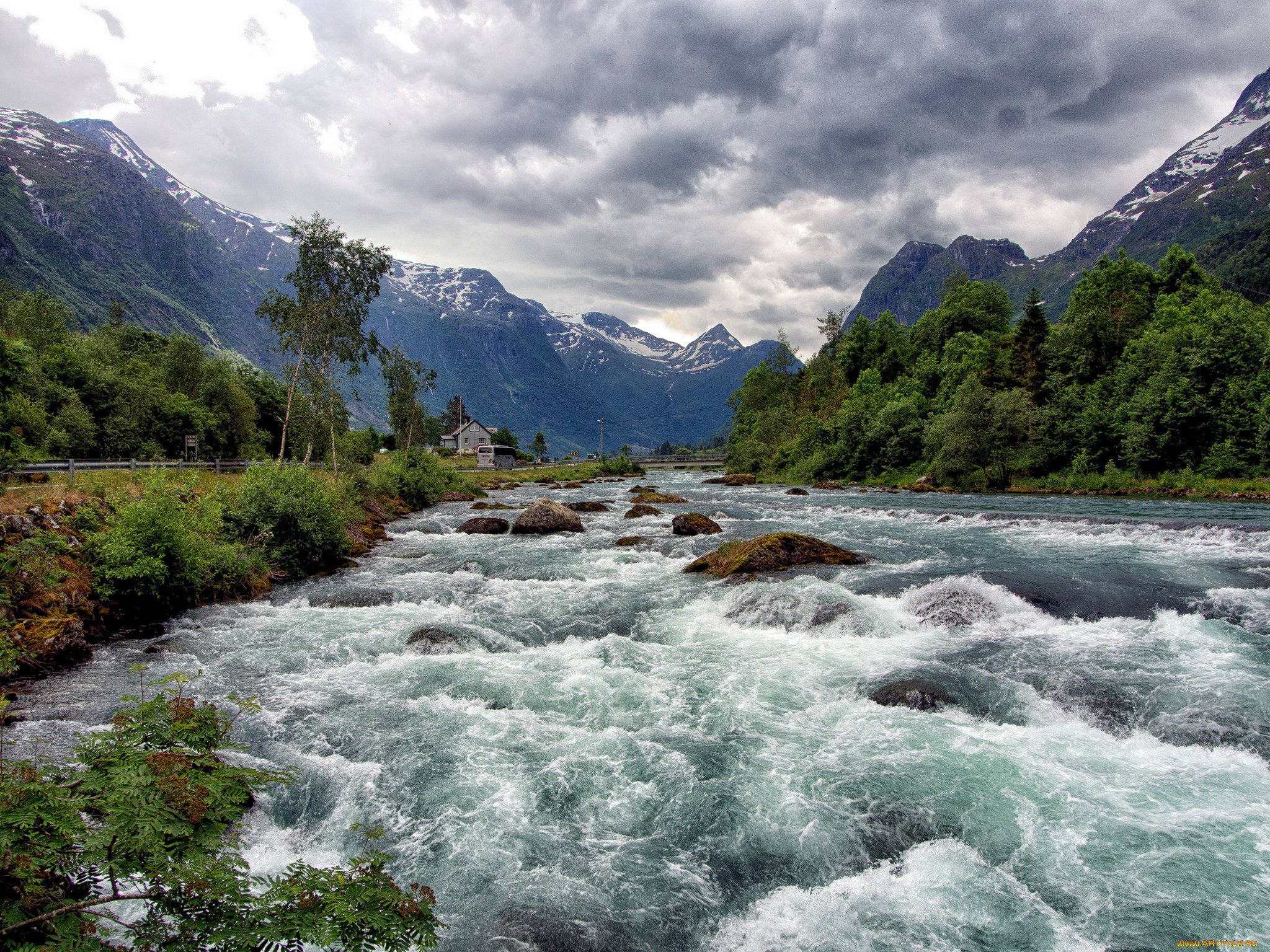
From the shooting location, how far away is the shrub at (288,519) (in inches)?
851

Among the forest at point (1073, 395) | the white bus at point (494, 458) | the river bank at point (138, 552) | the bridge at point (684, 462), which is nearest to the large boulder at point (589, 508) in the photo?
the river bank at point (138, 552)

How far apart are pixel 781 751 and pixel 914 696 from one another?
9.88 ft

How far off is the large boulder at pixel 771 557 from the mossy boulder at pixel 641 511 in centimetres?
1553

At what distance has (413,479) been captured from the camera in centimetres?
4784

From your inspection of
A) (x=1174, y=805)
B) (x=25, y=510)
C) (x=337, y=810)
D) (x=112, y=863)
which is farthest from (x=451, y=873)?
(x=25, y=510)

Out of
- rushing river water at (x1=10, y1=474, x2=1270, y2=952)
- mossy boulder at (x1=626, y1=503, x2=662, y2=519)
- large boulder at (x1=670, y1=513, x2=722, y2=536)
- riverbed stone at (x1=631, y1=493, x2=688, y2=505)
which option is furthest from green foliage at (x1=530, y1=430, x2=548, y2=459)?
rushing river water at (x1=10, y1=474, x2=1270, y2=952)

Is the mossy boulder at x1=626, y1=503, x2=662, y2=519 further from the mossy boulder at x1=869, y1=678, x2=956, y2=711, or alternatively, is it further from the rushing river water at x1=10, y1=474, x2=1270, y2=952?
the mossy boulder at x1=869, y1=678, x2=956, y2=711

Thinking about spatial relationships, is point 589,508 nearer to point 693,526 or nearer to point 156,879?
point 693,526

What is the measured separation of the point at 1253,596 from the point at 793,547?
455 inches

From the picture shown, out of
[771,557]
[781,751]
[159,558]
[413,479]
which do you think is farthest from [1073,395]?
[159,558]

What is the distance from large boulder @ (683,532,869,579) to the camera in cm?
2039

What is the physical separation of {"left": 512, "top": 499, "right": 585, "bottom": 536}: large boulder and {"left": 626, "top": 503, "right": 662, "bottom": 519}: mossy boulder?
5076 mm

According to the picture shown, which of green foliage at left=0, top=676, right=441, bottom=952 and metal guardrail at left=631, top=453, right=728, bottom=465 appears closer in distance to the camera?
green foliage at left=0, top=676, right=441, bottom=952

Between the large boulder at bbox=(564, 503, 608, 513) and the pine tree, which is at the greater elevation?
the pine tree
